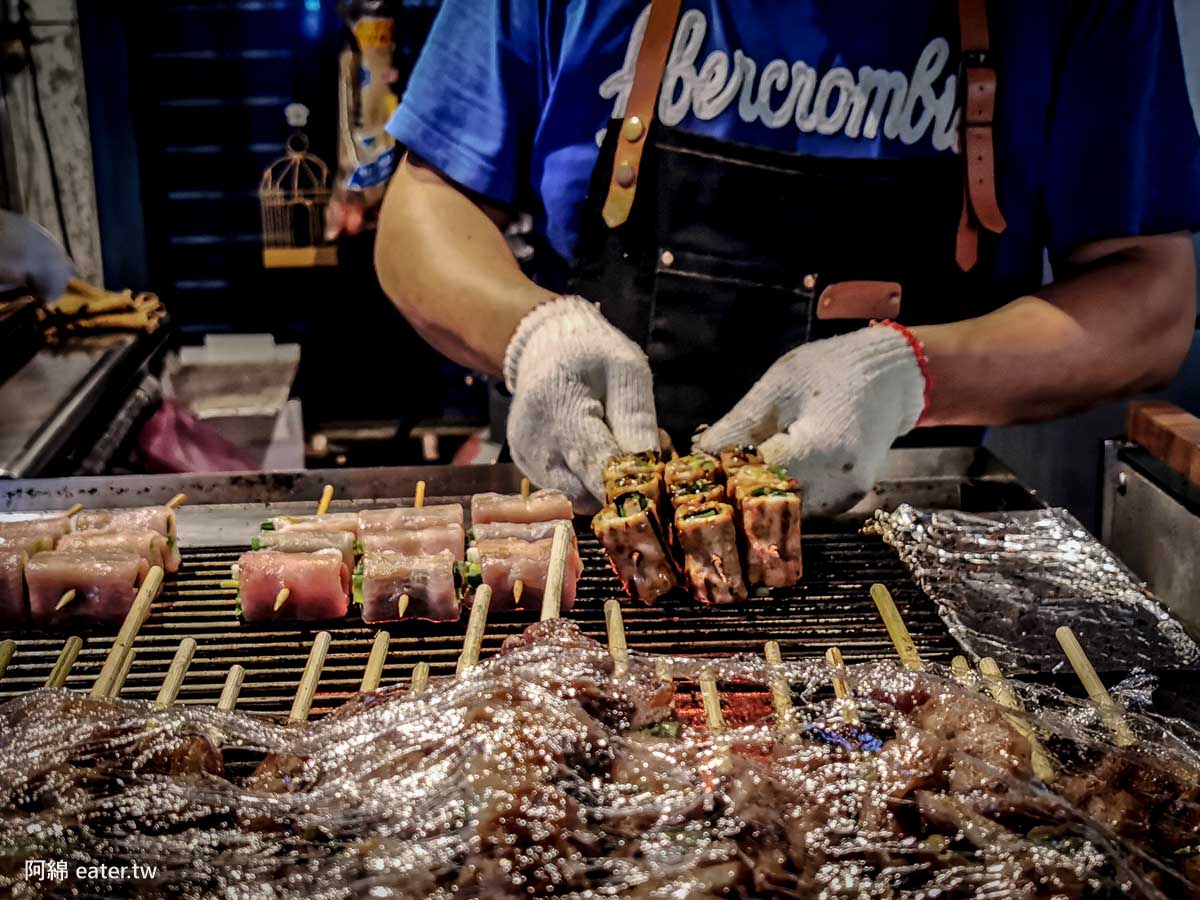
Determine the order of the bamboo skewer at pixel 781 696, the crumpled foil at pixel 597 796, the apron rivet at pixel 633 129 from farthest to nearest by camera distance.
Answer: the apron rivet at pixel 633 129 → the bamboo skewer at pixel 781 696 → the crumpled foil at pixel 597 796

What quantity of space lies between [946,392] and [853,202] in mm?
722

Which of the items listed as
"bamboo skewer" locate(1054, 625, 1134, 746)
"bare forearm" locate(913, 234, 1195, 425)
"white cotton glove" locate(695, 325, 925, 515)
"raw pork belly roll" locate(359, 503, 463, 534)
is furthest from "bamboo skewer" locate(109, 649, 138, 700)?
"bare forearm" locate(913, 234, 1195, 425)

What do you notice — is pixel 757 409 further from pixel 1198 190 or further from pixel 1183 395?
pixel 1183 395

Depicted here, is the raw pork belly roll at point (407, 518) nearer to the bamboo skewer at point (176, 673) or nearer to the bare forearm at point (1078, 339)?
the bamboo skewer at point (176, 673)

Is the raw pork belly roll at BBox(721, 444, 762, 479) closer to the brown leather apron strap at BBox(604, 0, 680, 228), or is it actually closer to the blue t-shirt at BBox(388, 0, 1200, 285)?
the brown leather apron strap at BBox(604, 0, 680, 228)

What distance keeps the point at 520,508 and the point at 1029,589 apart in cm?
129

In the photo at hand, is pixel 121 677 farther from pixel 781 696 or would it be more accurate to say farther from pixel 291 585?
pixel 781 696

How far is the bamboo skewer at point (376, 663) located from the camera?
2.27 metres

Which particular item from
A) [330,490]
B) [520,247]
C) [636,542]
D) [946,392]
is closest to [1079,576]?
[946,392]

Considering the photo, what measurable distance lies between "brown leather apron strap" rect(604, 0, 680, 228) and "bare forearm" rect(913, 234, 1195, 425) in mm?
1047

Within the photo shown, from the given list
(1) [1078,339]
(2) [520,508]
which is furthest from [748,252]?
(2) [520,508]

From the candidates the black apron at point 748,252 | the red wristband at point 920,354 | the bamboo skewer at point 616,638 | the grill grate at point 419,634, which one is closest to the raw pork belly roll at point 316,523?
the grill grate at point 419,634

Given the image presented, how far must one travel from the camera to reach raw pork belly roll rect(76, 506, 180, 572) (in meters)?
2.78

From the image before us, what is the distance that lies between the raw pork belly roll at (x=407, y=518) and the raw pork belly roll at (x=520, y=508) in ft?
→ 0.19
